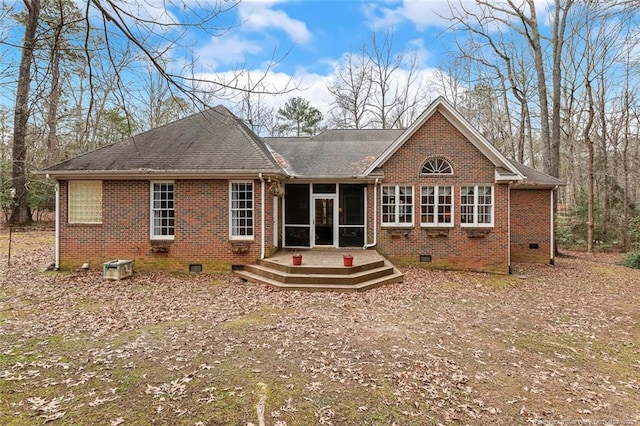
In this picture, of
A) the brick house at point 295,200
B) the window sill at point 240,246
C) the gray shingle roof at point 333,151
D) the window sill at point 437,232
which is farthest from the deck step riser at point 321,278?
the gray shingle roof at point 333,151

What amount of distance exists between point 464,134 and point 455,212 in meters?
2.82

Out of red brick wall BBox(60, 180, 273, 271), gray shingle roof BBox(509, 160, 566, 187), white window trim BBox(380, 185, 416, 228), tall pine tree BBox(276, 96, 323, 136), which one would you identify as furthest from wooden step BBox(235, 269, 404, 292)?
tall pine tree BBox(276, 96, 323, 136)

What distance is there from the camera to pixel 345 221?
1305 centimetres

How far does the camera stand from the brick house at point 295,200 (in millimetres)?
10883

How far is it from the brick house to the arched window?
4cm

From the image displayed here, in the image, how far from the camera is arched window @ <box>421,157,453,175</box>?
1216 cm

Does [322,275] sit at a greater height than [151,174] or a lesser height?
lesser

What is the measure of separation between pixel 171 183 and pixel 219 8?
26.7 ft

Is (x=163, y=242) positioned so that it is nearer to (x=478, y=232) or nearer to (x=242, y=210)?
(x=242, y=210)

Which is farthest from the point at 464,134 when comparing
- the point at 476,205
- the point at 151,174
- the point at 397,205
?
the point at 151,174

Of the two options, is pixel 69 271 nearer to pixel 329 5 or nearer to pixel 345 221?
pixel 345 221

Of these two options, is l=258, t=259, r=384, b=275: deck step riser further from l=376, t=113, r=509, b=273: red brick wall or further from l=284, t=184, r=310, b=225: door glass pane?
l=284, t=184, r=310, b=225: door glass pane

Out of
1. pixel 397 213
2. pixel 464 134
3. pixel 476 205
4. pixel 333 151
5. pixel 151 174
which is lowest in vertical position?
pixel 397 213

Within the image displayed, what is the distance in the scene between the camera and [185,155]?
11.4m
